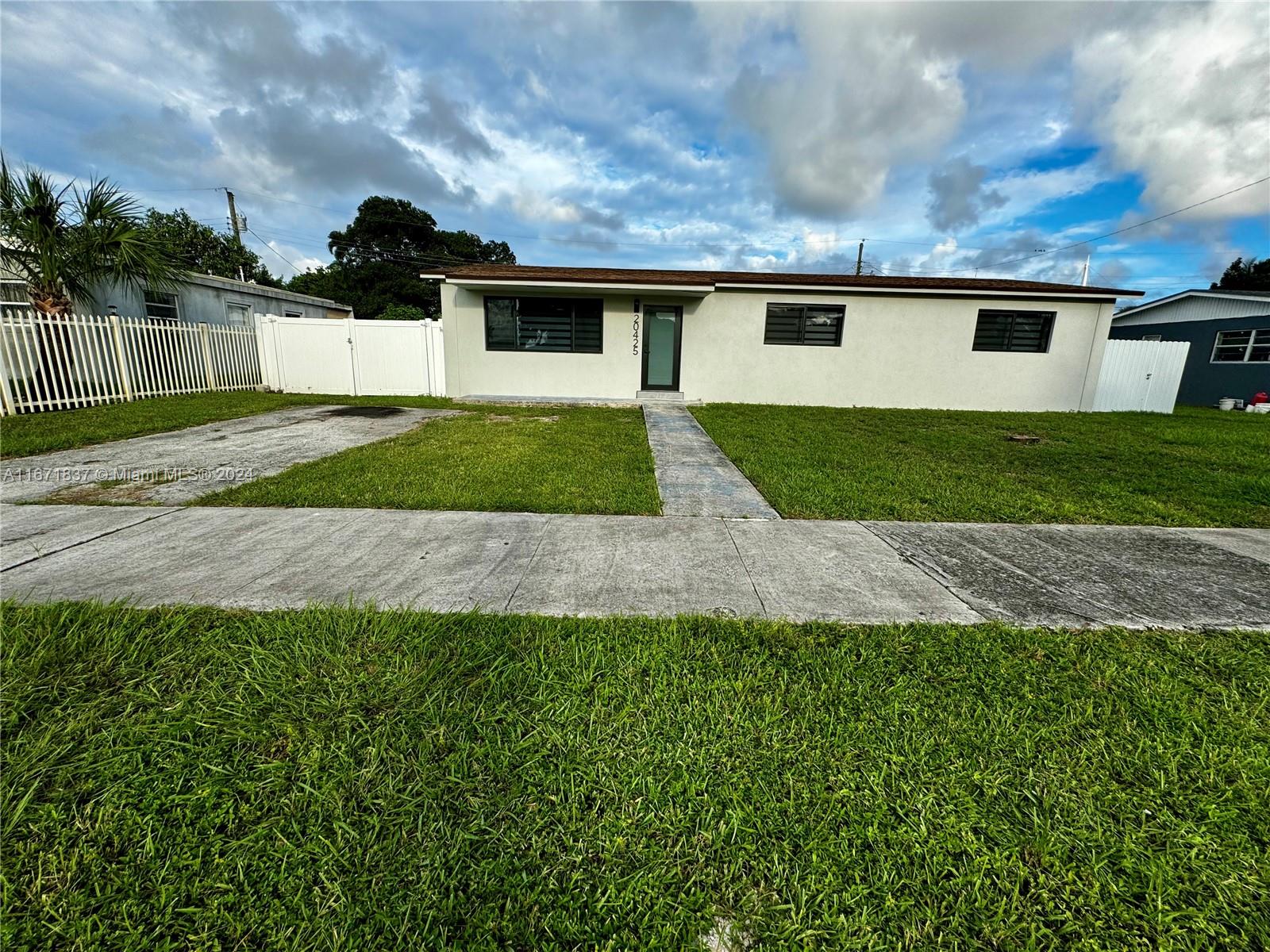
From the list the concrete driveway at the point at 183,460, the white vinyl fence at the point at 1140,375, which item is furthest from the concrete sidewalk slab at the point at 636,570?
the white vinyl fence at the point at 1140,375

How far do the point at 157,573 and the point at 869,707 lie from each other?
3.62 metres

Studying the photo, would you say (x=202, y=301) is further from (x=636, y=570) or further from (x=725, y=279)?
(x=636, y=570)

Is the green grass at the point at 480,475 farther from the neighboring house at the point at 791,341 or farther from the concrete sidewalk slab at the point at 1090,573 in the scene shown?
the neighboring house at the point at 791,341

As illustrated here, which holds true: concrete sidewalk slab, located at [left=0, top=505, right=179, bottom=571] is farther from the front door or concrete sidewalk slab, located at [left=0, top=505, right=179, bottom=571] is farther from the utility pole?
the utility pole

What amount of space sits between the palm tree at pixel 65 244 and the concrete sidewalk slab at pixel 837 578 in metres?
12.6

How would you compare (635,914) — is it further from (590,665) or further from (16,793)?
(16,793)

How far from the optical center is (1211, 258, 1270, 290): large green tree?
3244 centimetres

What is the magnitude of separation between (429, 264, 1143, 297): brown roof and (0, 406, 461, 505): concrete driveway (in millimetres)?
4476

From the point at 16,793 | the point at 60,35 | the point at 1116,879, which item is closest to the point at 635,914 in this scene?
the point at 1116,879

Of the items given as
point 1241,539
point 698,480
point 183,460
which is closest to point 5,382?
point 183,460

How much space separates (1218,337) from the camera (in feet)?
55.4

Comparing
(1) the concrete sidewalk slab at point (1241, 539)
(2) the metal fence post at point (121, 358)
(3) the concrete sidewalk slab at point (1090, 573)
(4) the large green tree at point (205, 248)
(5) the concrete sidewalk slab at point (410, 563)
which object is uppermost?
(4) the large green tree at point (205, 248)

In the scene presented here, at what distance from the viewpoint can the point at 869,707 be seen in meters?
1.85

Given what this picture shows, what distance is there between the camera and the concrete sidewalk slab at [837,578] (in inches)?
101
